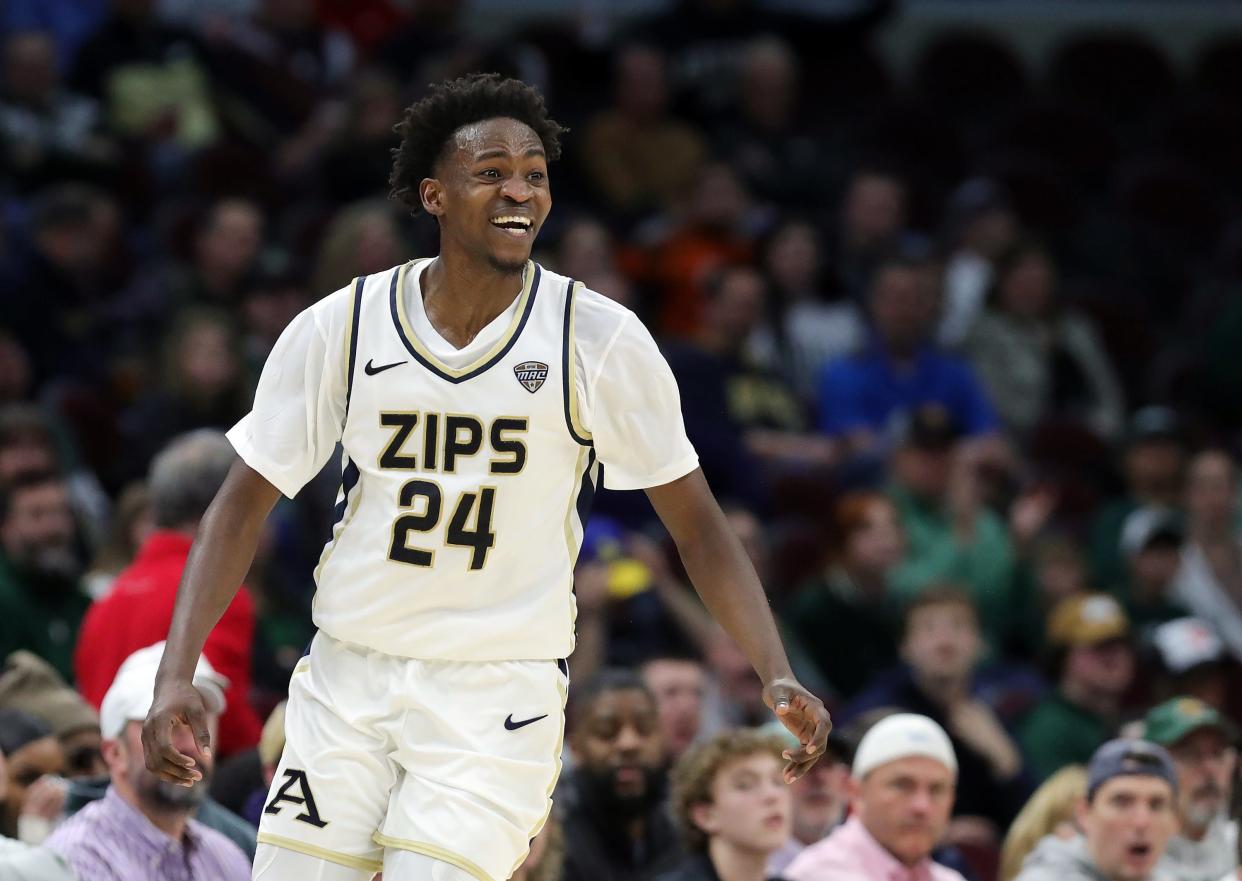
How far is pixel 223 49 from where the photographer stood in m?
12.3

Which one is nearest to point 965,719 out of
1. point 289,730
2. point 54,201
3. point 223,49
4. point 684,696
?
point 684,696

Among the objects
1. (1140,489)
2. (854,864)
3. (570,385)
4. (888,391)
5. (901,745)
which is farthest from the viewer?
(888,391)

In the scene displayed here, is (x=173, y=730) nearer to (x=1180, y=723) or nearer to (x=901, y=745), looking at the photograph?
(x=901, y=745)

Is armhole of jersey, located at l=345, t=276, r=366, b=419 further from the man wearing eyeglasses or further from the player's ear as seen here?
the man wearing eyeglasses

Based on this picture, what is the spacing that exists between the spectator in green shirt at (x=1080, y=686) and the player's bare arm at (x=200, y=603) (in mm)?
4919

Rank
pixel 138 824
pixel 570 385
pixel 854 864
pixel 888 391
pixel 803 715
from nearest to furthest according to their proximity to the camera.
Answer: pixel 803 715
pixel 570 385
pixel 138 824
pixel 854 864
pixel 888 391

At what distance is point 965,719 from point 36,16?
750 cm

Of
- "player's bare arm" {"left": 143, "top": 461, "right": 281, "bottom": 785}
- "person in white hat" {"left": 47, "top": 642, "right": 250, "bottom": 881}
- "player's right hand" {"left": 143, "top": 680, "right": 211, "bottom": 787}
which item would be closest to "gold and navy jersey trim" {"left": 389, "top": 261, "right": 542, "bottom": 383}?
"player's bare arm" {"left": 143, "top": 461, "right": 281, "bottom": 785}

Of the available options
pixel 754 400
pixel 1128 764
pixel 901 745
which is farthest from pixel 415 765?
pixel 754 400

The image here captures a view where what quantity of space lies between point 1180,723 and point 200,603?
433 cm

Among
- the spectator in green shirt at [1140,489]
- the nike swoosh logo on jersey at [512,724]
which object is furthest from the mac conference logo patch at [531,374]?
the spectator in green shirt at [1140,489]

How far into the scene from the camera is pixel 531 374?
4125mm

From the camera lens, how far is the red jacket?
6.31 meters

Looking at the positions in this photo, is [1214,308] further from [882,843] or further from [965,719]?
[882,843]
